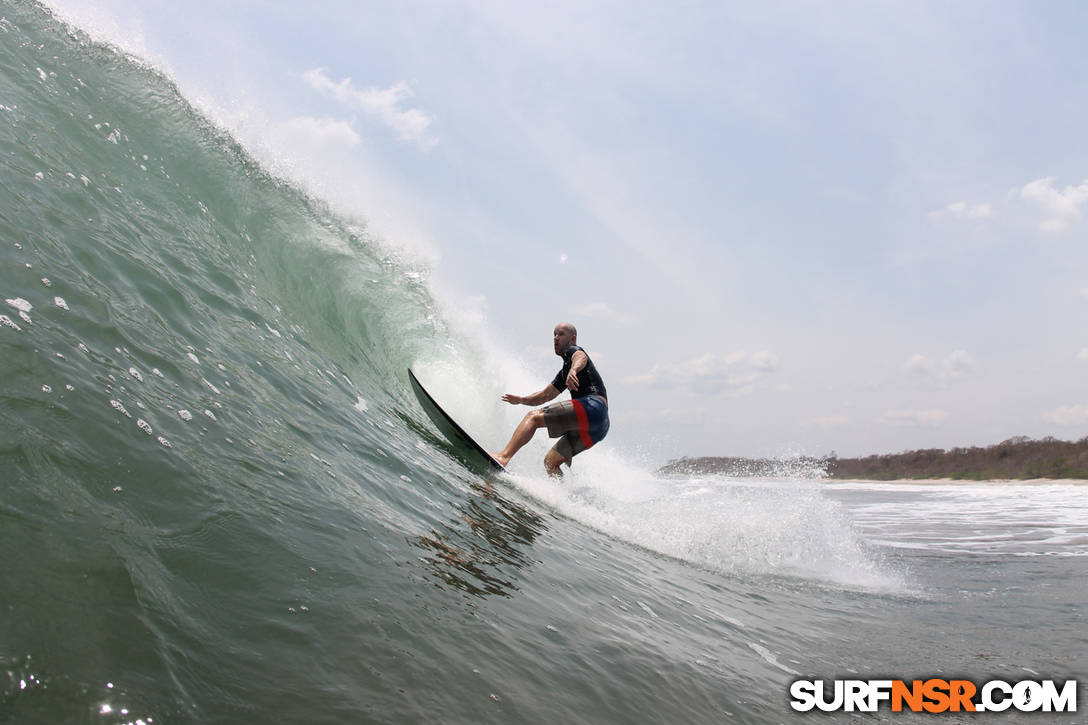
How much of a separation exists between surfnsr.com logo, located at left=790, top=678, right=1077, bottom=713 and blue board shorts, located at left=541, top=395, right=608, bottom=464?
5.03m

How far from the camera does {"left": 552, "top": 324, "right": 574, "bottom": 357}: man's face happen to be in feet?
29.1

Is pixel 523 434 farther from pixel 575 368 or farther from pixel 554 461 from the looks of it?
pixel 575 368

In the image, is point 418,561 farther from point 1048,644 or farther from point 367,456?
point 1048,644

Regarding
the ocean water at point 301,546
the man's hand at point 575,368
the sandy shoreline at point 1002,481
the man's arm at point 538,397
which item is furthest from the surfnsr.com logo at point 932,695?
the sandy shoreline at point 1002,481

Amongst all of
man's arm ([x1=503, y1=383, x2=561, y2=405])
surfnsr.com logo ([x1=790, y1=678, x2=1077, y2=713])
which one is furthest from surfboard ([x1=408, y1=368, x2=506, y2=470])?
surfnsr.com logo ([x1=790, y1=678, x2=1077, y2=713])

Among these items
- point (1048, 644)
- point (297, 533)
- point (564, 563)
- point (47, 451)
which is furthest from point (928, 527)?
point (47, 451)

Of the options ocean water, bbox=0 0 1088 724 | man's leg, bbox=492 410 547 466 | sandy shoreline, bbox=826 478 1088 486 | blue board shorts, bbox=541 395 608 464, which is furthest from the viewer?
sandy shoreline, bbox=826 478 1088 486

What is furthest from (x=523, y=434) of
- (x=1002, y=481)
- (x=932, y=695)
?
(x=1002, y=481)

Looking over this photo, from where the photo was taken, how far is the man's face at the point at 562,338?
8.88m

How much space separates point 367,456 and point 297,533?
8.03 feet

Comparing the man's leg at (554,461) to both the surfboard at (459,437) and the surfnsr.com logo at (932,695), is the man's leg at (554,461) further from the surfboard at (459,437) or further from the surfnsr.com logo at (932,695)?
the surfnsr.com logo at (932,695)

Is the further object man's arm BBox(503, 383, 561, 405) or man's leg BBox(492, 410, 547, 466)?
man's arm BBox(503, 383, 561, 405)

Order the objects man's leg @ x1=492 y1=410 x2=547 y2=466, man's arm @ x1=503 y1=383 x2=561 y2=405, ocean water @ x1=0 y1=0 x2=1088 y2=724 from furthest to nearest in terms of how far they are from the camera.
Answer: man's arm @ x1=503 y1=383 x2=561 y2=405 < man's leg @ x1=492 y1=410 x2=547 y2=466 < ocean water @ x1=0 y1=0 x2=1088 y2=724

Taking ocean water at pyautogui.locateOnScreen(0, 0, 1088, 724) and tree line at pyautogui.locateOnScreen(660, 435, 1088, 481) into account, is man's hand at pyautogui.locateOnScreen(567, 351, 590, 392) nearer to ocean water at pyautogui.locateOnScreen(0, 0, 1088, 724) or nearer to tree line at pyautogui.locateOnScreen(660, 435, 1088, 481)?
ocean water at pyautogui.locateOnScreen(0, 0, 1088, 724)
